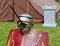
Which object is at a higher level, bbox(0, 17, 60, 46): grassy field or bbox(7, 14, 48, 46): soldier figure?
bbox(7, 14, 48, 46): soldier figure

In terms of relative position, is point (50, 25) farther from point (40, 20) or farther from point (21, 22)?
point (21, 22)

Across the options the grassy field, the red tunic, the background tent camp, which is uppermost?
the red tunic

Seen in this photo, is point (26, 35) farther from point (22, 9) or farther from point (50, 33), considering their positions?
point (22, 9)

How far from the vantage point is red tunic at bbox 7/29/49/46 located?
200cm

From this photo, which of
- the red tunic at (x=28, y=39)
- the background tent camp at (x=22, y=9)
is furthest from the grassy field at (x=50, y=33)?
the red tunic at (x=28, y=39)

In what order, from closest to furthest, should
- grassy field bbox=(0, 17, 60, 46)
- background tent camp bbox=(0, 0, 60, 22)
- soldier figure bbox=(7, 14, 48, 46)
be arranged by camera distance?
soldier figure bbox=(7, 14, 48, 46) < grassy field bbox=(0, 17, 60, 46) < background tent camp bbox=(0, 0, 60, 22)

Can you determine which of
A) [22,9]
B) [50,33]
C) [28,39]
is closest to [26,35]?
[28,39]

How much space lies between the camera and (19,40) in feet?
6.61

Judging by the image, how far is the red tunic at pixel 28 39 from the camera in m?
2.00

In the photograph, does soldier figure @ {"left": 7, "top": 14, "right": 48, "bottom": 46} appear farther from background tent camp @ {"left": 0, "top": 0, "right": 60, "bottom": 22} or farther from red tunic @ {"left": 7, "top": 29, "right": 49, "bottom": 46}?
background tent camp @ {"left": 0, "top": 0, "right": 60, "bottom": 22}

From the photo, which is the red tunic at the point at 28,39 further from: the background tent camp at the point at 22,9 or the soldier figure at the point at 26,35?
the background tent camp at the point at 22,9

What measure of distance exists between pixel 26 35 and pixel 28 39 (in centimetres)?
4

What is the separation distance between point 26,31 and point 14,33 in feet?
0.51

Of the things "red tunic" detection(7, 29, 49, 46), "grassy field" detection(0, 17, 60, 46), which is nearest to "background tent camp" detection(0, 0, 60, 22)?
"grassy field" detection(0, 17, 60, 46)
